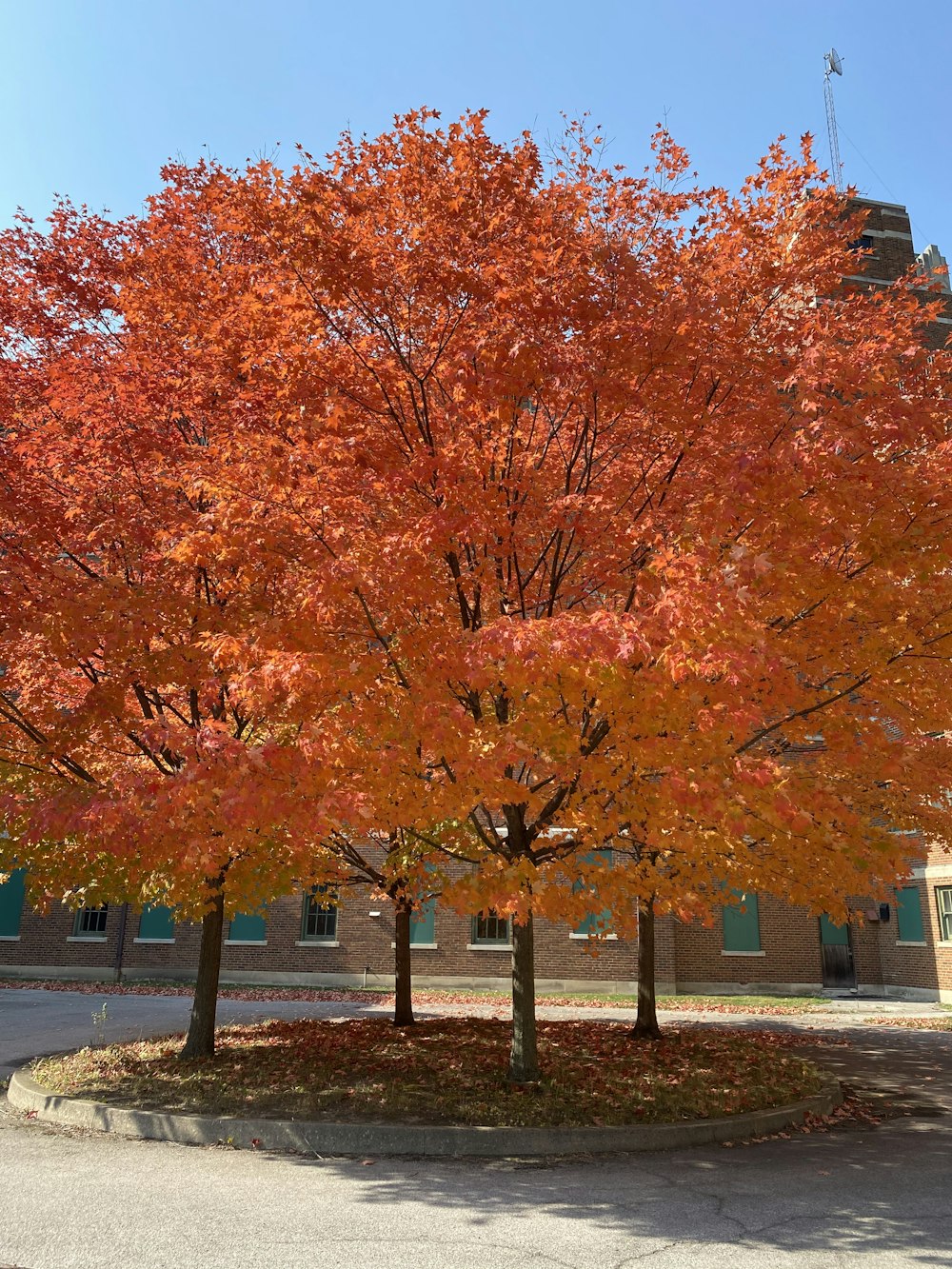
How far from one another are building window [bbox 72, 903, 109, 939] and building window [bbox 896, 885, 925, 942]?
2321cm

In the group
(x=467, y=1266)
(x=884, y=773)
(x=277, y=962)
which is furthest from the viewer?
(x=277, y=962)

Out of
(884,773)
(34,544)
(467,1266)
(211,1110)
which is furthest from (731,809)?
(34,544)

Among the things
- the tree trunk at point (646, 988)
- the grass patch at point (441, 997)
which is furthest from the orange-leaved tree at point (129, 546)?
the grass patch at point (441, 997)

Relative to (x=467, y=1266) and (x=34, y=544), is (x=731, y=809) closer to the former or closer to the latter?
(x=467, y=1266)

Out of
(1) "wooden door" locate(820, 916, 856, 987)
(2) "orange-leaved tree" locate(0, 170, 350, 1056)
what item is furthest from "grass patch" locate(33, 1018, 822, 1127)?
(1) "wooden door" locate(820, 916, 856, 987)

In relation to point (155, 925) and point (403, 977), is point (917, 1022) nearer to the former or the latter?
point (403, 977)

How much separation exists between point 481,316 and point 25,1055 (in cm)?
1282

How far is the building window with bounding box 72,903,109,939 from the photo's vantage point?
90.2 ft

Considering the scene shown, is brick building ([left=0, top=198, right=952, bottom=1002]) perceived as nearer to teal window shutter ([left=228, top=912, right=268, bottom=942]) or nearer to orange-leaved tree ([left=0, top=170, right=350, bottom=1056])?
teal window shutter ([left=228, top=912, right=268, bottom=942])

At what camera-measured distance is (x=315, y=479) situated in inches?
316

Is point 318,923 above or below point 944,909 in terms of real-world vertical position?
below

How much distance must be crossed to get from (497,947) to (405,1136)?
1764cm

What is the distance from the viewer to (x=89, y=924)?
27734 millimetres

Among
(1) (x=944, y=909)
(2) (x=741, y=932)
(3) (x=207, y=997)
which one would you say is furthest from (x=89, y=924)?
(1) (x=944, y=909)
